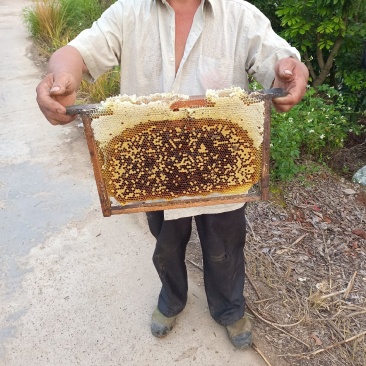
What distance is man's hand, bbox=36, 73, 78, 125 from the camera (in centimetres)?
148

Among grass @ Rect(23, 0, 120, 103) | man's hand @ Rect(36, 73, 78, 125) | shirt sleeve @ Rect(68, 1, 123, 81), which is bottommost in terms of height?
grass @ Rect(23, 0, 120, 103)

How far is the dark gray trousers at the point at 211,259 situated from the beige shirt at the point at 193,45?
0.67 meters

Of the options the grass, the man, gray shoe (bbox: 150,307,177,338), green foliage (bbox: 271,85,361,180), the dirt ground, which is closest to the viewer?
the man

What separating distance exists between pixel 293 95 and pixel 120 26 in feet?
2.70

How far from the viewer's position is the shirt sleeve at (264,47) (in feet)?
5.56

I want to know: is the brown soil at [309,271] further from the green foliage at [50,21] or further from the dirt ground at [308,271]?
the green foliage at [50,21]

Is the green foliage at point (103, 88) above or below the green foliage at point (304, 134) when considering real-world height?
below

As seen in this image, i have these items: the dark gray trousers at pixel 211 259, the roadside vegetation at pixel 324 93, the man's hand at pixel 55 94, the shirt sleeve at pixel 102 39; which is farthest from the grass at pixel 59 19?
the man's hand at pixel 55 94

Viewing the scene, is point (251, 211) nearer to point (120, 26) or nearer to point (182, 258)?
point (182, 258)

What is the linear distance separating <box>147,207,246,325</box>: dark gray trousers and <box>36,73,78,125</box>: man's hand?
0.80 metres

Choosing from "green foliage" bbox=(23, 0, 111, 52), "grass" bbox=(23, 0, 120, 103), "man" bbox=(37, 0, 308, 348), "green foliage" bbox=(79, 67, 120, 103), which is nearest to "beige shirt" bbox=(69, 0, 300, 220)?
"man" bbox=(37, 0, 308, 348)

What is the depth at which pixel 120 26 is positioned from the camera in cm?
179

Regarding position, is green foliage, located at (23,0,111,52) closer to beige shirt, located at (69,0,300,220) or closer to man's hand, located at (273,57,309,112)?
beige shirt, located at (69,0,300,220)

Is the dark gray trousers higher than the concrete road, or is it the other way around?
the dark gray trousers
